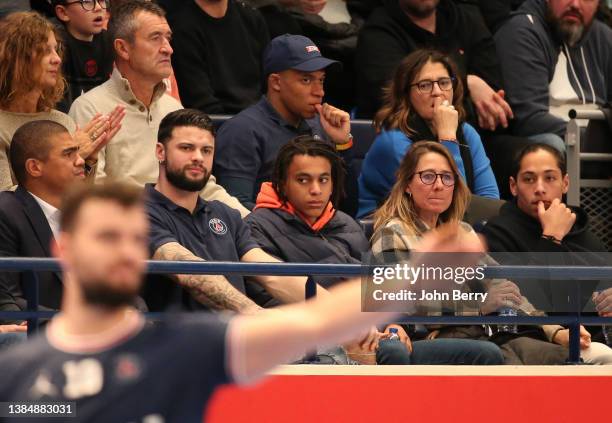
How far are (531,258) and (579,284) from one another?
18.6 inches

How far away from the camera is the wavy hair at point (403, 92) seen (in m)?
7.51

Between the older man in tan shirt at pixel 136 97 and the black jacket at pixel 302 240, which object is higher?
the older man in tan shirt at pixel 136 97

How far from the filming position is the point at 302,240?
6605 millimetres

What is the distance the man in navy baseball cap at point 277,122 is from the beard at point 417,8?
1064mm

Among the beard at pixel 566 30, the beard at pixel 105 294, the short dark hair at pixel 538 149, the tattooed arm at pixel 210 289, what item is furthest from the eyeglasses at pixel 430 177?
the beard at pixel 105 294

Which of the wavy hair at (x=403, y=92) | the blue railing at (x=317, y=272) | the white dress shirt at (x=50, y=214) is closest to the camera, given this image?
the blue railing at (x=317, y=272)

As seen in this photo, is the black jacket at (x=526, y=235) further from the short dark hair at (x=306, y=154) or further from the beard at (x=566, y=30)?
the beard at (x=566, y=30)

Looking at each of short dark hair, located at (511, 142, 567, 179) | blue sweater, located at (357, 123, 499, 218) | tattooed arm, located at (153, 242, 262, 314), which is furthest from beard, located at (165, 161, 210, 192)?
short dark hair, located at (511, 142, 567, 179)

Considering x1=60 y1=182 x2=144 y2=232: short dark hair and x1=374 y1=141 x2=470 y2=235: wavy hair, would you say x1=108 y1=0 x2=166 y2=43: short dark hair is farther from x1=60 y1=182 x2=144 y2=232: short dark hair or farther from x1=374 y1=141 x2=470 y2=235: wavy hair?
x1=60 y1=182 x2=144 y2=232: short dark hair

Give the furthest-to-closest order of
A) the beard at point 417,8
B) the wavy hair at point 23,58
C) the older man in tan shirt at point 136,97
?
the beard at point 417,8
the older man in tan shirt at point 136,97
the wavy hair at point 23,58

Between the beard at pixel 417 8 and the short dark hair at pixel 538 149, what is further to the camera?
the beard at pixel 417 8

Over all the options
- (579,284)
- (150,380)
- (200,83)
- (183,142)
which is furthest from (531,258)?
(150,380)

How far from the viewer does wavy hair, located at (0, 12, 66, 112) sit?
6777mm

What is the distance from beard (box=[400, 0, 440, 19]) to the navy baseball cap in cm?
105
